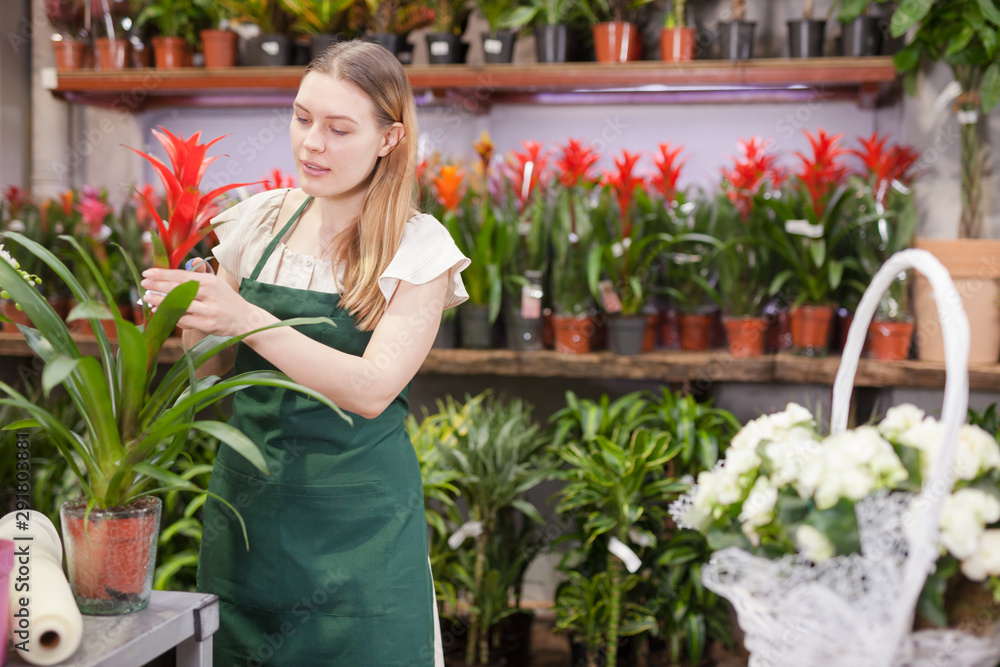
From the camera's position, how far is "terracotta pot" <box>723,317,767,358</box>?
2682 mm

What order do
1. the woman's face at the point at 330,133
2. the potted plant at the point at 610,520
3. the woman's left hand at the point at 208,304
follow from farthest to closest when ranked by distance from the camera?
the potted plant at the point at 610,520
the woman's face at the point at 330,133
the woman's left hand at the point at 208,304

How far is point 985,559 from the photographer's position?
0.71 m

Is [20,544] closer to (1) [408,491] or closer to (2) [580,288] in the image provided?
(1) [408,491]

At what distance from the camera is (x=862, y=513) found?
0.75 meters

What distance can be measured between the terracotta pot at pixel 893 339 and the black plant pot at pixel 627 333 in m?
0.74

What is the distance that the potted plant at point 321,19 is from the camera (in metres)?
3.15

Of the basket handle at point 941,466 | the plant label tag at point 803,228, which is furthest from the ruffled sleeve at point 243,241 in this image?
the plant label tag at point 803,228

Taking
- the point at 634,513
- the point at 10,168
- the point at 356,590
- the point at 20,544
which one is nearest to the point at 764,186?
the point at 634,513

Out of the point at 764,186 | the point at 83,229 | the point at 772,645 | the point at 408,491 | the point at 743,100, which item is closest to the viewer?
the point at 772,645

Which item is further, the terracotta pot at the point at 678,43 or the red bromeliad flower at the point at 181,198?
the terracotta pot at the point at 678,43

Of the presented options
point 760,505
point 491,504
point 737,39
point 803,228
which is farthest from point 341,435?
point 737,39

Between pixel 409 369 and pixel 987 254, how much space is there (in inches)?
81.9

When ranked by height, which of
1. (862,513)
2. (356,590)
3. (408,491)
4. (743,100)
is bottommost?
(356,590)

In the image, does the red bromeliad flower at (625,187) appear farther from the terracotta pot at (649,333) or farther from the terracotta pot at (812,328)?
the terracotta pot at (812,328)
